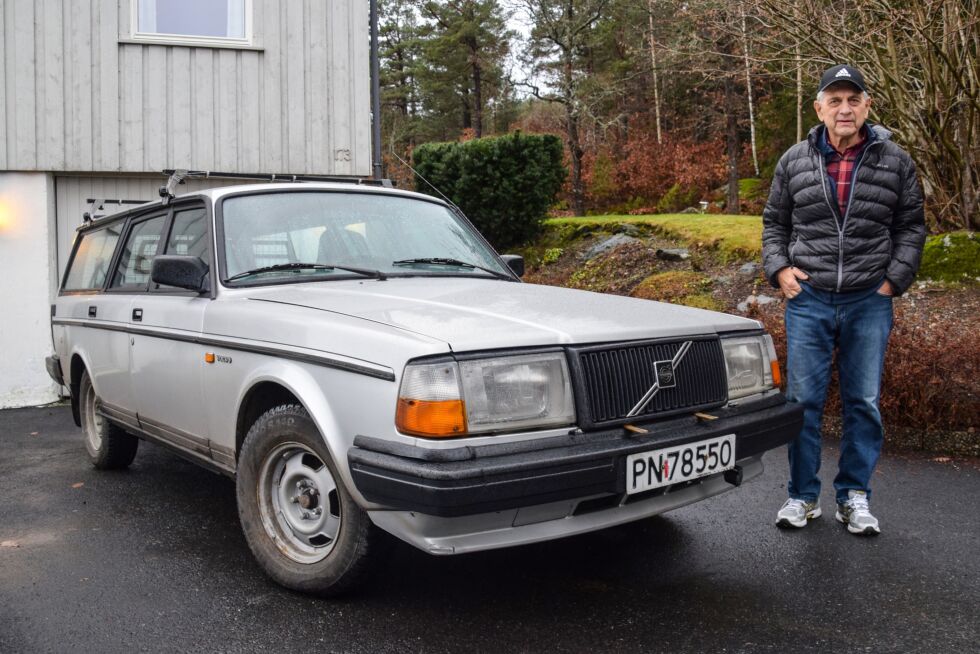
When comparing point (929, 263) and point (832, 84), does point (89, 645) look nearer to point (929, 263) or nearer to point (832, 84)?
point (832, 84)

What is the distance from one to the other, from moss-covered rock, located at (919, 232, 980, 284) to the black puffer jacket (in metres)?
4.59

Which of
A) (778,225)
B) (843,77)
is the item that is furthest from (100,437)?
(843,77)

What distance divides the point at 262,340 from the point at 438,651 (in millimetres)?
A: 1369

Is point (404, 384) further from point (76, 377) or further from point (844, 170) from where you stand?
point (76, 377)

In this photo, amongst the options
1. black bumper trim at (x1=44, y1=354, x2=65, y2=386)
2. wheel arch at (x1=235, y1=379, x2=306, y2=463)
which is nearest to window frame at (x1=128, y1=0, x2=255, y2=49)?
black bumper trim at (x1=44, y1=354, x2=65, y2=386)

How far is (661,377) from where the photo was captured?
2.95 m

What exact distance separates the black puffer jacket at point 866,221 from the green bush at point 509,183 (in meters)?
9.54

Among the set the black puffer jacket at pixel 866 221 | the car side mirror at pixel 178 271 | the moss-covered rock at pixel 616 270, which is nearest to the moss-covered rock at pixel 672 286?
the moss-covered rock at pixel 616 270

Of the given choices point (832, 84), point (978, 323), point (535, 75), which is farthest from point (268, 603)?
point (535, 75)

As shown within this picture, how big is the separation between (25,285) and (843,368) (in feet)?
25.3

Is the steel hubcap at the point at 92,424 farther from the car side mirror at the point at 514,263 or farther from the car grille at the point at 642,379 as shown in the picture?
the car grille at the point at 642,379

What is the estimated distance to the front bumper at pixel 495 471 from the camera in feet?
8.11

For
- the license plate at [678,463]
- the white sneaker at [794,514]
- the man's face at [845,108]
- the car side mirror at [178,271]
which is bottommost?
the white sneaker at [794,514]

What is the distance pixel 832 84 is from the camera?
369 cm
